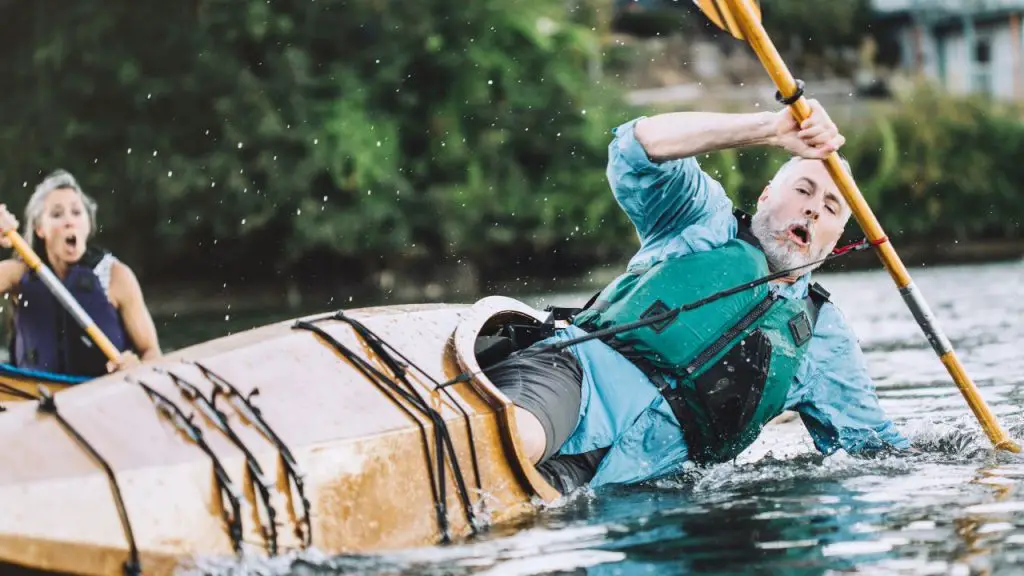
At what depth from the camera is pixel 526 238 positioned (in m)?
22.5

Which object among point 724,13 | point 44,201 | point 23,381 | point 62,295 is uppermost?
point 44,201

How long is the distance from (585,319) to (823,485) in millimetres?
1008

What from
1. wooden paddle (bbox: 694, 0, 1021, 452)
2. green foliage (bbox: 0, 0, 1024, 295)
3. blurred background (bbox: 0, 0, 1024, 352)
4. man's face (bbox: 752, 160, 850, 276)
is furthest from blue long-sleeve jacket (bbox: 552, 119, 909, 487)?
green foliage (bbox: 0, 0, 1024, 295)

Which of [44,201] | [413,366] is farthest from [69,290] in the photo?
[413,366]

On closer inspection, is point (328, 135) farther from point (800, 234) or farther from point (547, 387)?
point (547, 387)

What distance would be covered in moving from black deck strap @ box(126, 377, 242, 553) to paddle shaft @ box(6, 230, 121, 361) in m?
3.10

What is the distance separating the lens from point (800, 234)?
5336mm

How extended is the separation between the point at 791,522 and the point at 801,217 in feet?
3.58

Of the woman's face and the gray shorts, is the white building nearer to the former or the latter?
the woman's face

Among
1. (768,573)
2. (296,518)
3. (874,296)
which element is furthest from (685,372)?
(874,296)

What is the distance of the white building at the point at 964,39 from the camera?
3484 cm

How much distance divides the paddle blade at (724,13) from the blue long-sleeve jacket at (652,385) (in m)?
0.44

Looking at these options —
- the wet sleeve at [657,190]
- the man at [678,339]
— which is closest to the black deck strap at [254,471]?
the man at [678,339]

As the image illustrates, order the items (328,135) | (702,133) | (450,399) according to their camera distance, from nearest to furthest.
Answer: (702,133) → (450,399) → (328,135)
